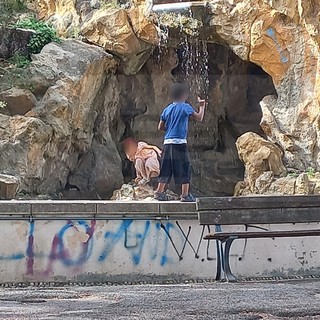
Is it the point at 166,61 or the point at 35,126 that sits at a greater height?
the point at 166,61

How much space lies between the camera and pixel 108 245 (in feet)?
20.6

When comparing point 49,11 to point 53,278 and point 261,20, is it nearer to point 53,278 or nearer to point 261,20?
point 261,20

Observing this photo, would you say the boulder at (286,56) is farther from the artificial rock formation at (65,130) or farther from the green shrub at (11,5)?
the green shrub at (11,5)

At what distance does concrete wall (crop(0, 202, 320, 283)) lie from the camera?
6.18m

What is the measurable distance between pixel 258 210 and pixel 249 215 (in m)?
0.11

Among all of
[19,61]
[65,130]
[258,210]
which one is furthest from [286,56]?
[258,210]

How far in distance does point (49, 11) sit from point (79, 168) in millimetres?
5813

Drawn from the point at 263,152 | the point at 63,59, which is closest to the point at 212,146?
the point at 263,152

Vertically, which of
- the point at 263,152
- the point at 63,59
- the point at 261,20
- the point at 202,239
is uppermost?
the point at 261,20

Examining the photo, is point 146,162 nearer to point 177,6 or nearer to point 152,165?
point 152,165

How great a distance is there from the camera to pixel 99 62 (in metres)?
16.5

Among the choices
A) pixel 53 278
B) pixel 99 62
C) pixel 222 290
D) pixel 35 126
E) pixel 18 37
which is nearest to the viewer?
pixel 222 290

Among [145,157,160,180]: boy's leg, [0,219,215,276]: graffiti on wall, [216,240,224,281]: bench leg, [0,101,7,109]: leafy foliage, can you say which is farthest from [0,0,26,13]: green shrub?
[216,240,224,281]: bench leg

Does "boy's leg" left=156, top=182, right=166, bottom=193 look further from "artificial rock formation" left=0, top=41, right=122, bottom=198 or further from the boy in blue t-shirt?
"artificial rock formation" left=0, top=41, right=122, bottom=198
